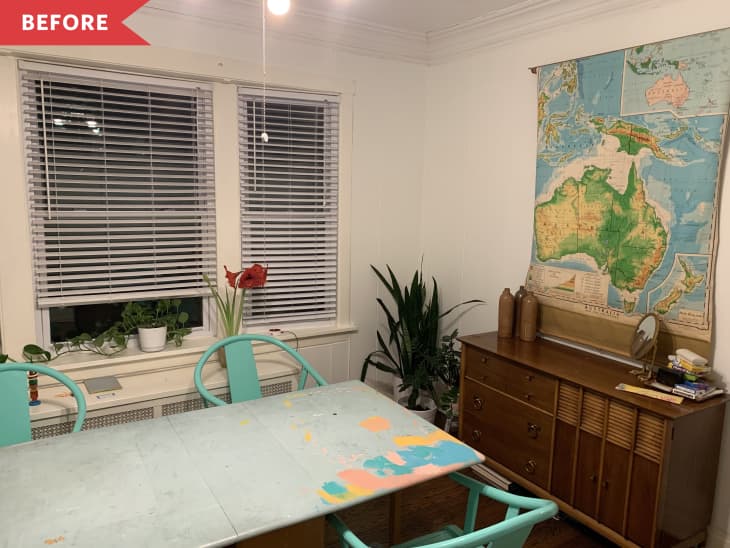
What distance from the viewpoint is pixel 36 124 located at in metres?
2.83

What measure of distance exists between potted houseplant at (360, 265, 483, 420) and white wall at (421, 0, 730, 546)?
24 centimetres

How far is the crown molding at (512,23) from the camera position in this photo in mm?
2786

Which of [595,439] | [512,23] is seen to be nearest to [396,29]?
[512,23]

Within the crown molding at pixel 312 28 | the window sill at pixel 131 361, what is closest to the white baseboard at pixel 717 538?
the window sill at pixel 131 361

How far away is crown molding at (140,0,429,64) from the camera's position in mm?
3041

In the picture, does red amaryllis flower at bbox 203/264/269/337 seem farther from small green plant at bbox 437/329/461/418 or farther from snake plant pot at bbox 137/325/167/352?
small green plant at bbox 437/329/461/418

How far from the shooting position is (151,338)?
317 centimetres

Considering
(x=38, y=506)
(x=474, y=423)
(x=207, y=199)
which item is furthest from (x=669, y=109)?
(x=38, y=506)

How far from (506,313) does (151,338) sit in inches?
79.3

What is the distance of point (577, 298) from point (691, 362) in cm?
71

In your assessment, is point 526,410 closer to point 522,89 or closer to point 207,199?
point 522,89

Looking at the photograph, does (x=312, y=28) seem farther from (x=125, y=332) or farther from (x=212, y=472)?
(x=212, y=472)

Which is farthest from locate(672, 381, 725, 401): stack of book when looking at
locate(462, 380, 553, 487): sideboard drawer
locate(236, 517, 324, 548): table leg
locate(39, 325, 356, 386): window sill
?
locate(39, 325, 356, 386): window sill

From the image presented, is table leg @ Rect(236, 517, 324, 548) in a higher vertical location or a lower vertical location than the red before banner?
lower
